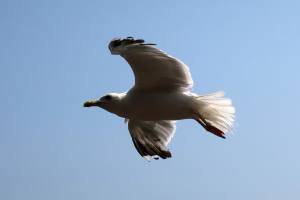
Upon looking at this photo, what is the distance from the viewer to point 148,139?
11906 millimetres

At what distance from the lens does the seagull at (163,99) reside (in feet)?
32.2

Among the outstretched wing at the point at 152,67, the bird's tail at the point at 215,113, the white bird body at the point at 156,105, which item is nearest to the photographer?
the outstretched wing at the point at 152,67

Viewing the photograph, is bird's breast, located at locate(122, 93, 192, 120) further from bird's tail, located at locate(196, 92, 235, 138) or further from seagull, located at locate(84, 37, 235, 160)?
bird's tail, located at locate(196, 92, 235, 138)

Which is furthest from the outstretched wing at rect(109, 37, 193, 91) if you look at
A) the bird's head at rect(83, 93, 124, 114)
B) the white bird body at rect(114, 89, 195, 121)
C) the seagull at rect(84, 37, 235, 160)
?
the bird's head at rect(83, 93, 124, 114)

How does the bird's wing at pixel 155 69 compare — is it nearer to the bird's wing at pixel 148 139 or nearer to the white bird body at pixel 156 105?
the white bird body at pixel 156 105

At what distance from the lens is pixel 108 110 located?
10.3 m

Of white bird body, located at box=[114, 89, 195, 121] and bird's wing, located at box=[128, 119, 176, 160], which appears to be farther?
bird's wing, located at box=[128, 119, 176, 160]

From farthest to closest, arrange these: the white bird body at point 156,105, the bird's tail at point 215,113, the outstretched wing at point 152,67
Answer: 1. the bird's tail at point 215,113
2. the white bird body at point 156,105
3. the outstretched wing at point 152,67

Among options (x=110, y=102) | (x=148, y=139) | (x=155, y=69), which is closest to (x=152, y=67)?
(x=155, y=69)

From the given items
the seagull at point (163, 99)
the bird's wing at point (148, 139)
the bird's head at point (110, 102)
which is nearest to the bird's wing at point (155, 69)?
the seagull at point (163, 99)

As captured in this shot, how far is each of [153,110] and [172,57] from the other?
84 centimetres

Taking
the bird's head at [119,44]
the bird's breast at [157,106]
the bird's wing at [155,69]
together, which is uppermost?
the bird's head at [119,44]

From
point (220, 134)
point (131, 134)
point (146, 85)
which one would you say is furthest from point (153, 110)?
point (131, 134)

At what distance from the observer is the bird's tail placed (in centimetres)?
1032
